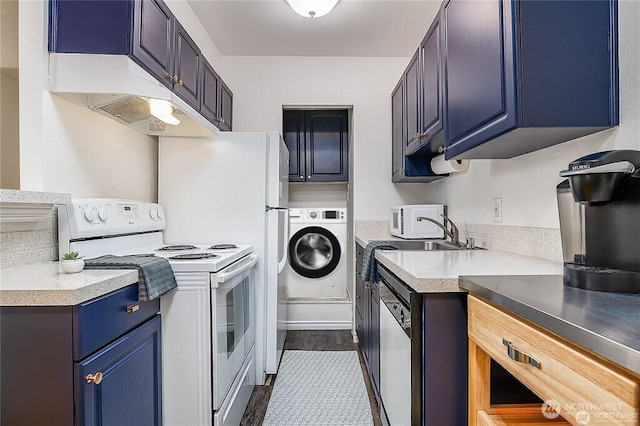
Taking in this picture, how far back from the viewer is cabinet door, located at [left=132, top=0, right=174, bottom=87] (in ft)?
5.20

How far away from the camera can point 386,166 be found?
3270 mm

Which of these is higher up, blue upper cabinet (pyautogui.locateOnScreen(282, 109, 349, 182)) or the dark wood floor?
blue upper cabinet (pyautogui.locateOnScreen(282, 109, 349, 182))

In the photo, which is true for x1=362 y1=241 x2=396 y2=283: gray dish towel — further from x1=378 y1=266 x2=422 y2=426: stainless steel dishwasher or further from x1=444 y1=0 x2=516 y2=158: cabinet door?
x1=444 y1=0 x2=516 y2=158: cabinet door

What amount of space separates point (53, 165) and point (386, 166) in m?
2.50

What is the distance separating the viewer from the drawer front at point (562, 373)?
505mm

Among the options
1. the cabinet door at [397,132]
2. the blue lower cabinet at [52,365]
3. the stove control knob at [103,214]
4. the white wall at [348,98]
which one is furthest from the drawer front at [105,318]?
the white wall at [348,98]

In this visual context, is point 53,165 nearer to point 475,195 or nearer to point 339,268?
point 475,195

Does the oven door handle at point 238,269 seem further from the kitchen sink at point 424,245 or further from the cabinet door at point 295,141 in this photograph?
the cabinet door at point 295,141

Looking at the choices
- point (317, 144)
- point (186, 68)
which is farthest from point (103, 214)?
point (317, 144)

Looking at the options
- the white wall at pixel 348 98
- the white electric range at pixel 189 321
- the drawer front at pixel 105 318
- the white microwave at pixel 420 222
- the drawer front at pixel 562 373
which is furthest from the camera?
the white wall at pixel 348 98

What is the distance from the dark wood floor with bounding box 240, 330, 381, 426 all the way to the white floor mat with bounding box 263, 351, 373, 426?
0.04 metres

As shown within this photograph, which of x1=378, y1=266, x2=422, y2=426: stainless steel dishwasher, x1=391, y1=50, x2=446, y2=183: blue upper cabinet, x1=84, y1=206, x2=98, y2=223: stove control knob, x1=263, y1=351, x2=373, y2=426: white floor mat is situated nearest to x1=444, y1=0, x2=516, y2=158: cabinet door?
x1=391, y1=50, x2=446, y2=183: blue upper cabinet

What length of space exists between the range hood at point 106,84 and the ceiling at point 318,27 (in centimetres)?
118

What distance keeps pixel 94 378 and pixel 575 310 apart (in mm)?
1228
